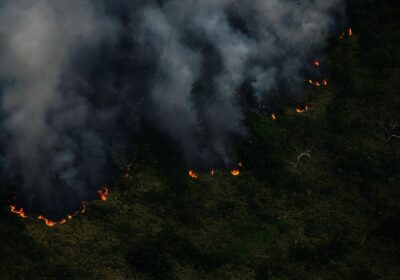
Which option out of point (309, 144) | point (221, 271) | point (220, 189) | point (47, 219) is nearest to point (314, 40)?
point (309, 144)

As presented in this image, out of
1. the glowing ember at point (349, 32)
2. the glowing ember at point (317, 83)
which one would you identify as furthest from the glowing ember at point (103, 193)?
the glowing ember at point (349, 32)

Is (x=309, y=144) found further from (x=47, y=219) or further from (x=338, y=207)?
(x=47, y=219)

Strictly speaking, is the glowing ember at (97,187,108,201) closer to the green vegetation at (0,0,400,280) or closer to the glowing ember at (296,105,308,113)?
the green vegetation at (0,0,400,280)

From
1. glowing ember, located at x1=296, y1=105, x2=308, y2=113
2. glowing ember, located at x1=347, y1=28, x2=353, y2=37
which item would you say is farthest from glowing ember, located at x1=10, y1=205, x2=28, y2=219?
glowing ember, located at x1=347, y1=28, x2=353, y2=37

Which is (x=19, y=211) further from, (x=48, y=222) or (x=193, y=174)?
(x=193, y=174)

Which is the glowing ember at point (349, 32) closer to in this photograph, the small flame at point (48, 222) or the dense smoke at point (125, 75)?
the dense smoke at point (125, 75)

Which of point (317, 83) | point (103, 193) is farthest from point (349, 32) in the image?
point (103, 193)
